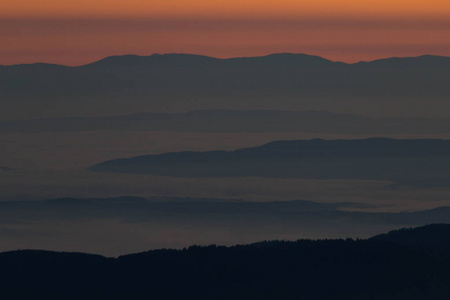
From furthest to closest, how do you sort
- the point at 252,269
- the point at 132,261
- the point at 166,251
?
the point at 166,251 < the point at 132,261 < the point at 252,269

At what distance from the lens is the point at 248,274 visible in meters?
91.6

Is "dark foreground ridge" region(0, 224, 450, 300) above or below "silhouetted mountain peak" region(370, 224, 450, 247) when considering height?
below

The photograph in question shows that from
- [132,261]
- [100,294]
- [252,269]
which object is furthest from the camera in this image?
[132,261]

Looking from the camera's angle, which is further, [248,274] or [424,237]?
[424,237]

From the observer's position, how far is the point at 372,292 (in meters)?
87.2

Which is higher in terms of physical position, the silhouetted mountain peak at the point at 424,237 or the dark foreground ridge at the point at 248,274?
the silhouetted mountain peak at the point at 424,237

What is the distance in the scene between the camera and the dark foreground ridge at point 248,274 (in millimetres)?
87375

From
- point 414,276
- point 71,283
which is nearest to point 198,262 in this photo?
point 71,283

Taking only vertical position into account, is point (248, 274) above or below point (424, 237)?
below

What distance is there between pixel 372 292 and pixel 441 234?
54.0 ft

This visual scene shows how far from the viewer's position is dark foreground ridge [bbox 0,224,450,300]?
87.4 meters

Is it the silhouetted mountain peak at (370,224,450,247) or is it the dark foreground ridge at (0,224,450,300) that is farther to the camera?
the silhouetted mountain peak at (370,224,450,247)

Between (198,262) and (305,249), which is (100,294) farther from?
(305,249)

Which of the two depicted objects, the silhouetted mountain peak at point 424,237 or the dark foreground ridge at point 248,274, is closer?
the dark foreground ridge at point 248,274
